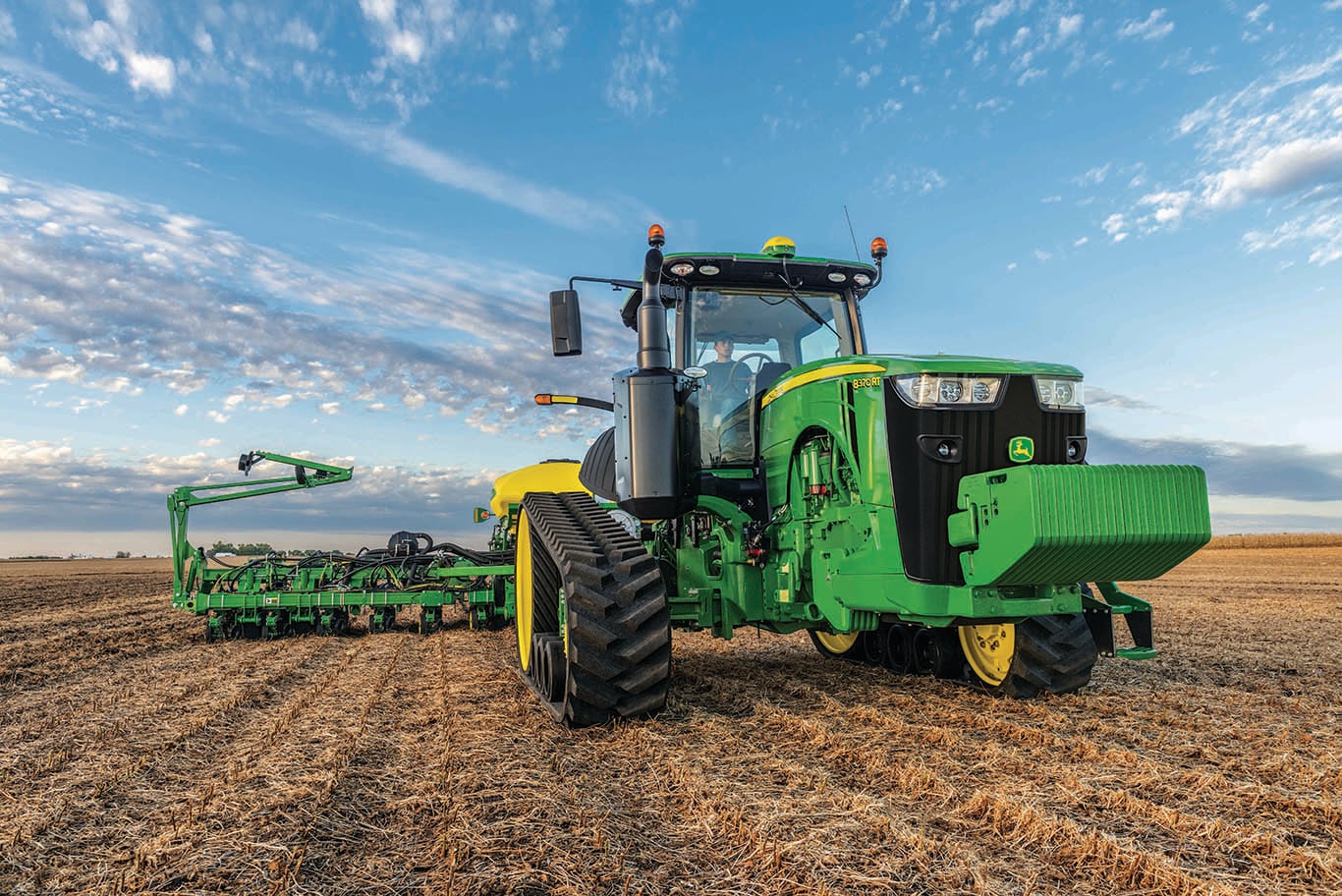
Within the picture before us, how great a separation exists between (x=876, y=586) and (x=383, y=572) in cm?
840

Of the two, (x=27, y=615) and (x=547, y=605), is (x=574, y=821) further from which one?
(x=27, y=615)

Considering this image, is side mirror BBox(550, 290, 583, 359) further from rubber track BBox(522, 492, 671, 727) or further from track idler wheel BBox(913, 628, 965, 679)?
track idler wheel BBox(913, 628, 965, 679)

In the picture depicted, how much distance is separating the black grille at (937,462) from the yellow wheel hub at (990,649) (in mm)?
1366

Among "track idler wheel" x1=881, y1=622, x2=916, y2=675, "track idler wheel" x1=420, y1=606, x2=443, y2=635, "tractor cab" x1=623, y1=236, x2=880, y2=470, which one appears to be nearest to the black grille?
"tractor cab" x1=623, y1=236, x2=880, y2=470

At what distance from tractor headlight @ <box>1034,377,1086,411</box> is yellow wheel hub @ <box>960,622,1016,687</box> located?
1.60m

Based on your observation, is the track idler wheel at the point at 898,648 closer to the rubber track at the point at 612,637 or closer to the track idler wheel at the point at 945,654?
the track idler wheel at the point at 945,654

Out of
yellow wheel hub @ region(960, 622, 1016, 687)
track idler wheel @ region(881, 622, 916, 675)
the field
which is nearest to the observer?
the field

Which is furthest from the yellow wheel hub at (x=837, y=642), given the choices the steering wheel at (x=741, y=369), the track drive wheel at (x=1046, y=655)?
the steering wheel at (x=741, y=369)

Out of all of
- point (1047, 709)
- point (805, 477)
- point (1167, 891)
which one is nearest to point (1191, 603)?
point (1047, 709)

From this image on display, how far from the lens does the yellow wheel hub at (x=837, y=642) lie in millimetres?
7889

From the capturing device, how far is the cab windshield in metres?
6.57

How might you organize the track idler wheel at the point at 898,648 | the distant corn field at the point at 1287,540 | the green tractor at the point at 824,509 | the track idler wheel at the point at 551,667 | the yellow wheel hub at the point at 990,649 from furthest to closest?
the distant corn field at the point at 1287,540
the track idler wheel at the point at 898,648
the yellow wheel hub at the point at 990,649
the track idler wheel at the point at 551,667
the green tractor at the point at 824,509

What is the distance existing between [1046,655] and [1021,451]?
67.1 inches

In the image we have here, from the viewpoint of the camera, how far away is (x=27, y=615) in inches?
575
